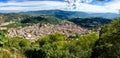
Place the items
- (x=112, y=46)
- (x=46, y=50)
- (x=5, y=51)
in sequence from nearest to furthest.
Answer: (x=112, y=46), (x=5, y=51), (x=46, y=50)

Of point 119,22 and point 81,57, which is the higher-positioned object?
point 119,22

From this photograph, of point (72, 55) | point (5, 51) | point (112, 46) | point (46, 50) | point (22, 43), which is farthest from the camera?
point (22, 43)

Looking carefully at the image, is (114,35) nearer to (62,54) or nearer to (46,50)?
(62,54)

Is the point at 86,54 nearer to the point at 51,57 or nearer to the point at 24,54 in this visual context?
the point at 51,57

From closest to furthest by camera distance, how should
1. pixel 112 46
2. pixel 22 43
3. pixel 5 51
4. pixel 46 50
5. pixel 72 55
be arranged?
pixel 112 46
pixel 5 51
pixel 72 55
pixel 46 50
pixel 22 43

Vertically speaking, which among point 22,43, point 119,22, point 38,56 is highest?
point 119,22

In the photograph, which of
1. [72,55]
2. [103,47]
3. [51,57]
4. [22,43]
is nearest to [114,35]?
[103,47]

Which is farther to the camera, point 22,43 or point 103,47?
point 22,43

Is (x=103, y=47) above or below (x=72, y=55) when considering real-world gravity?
above

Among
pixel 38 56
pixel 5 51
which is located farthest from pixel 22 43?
pixel 5 51
